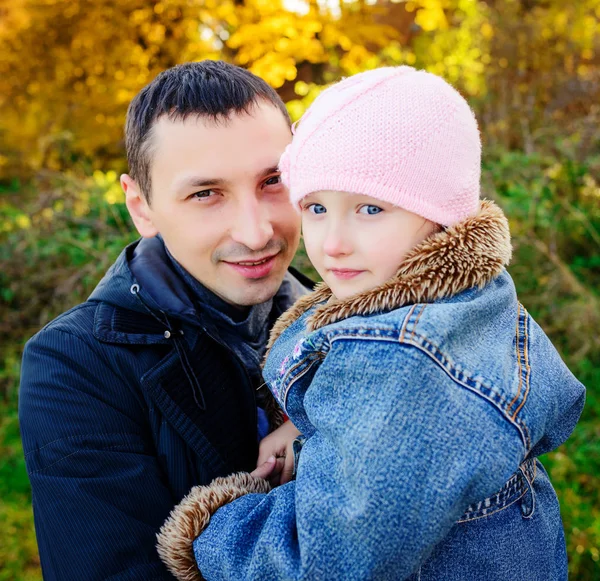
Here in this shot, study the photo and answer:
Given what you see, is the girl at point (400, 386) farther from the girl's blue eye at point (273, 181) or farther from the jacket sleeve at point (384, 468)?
the girl's blue eye at point (273, 181)

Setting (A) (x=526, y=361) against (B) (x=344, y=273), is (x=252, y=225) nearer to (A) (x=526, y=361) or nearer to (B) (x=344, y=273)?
(B) (x=344, y=273)

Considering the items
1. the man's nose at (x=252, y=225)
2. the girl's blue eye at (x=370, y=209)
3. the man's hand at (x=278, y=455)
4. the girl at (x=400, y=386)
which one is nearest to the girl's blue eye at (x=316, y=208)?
the girl at (x=400, y=386)

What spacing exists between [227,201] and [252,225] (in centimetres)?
12

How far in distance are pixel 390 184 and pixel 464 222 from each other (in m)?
0.21

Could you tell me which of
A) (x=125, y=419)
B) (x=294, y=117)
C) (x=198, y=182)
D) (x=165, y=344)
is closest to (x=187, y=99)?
(x=198, y=182)

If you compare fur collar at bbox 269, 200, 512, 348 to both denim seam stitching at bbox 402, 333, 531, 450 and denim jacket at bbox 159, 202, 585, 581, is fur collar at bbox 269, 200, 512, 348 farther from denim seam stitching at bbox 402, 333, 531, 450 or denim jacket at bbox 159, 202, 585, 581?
denim seam stitching at bbox 402, 333, 531, 450

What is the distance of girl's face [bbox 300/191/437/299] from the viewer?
1.42 meters

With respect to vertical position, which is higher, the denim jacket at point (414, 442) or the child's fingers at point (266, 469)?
the denim jacket at point (414, 442)

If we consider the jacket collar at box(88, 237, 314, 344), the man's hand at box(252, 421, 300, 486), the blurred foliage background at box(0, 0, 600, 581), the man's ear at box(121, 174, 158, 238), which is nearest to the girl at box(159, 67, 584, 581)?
the man's hand at box(252, 421, 300, 486)

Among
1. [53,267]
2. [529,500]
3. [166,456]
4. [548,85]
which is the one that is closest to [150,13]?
[53,267]

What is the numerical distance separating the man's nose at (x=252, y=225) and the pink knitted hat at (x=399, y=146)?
41cm

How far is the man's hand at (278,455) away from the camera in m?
1.74

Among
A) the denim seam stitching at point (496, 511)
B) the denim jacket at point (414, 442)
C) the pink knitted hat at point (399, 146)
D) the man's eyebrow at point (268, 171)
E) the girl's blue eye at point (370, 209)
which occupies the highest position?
Result: the pink knitted hat at point (399, 146)

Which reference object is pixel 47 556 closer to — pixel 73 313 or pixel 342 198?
pixel 73 313
